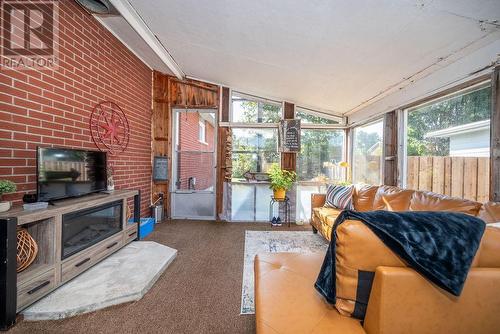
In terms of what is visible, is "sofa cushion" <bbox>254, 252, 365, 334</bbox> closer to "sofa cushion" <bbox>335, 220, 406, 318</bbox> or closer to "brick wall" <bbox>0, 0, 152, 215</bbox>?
"sofa cushion" <bbox>335, 220, 406, 318</bbox>

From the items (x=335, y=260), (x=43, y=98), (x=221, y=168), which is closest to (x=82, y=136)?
(x=43, y=98)

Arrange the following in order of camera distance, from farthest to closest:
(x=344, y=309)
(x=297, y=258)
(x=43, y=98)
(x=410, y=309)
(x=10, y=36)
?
1. (x=43, y=98)
2. (x=10, y=36)
3. (x=297, y=258)
4. (x=344, y=309)
5. (x=410, y=309)

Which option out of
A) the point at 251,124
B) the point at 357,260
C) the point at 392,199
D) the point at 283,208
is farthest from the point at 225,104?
the point at 357,260

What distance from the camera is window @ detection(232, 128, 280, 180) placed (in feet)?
15.7

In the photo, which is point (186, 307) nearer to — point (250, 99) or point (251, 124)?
point (251, 124)

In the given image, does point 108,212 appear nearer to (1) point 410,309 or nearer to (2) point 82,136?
(2) point 82,136

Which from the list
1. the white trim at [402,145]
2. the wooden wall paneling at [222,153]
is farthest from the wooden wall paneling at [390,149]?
the wooden wall paneling at [222,153]

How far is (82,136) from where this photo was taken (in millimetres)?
2760

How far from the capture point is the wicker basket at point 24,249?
1.69 metres

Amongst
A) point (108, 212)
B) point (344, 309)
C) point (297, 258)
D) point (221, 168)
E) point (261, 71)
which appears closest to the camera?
point (344, 309)

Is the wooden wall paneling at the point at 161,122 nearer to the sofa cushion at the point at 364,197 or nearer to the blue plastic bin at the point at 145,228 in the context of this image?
the blue plastic bin at the point at 145,228

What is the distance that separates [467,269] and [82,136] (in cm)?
349

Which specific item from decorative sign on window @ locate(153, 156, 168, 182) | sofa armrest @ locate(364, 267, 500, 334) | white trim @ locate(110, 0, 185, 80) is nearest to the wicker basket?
sofa armrest @ locate(364, 267, 500, 334)

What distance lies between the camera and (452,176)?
256 cm
